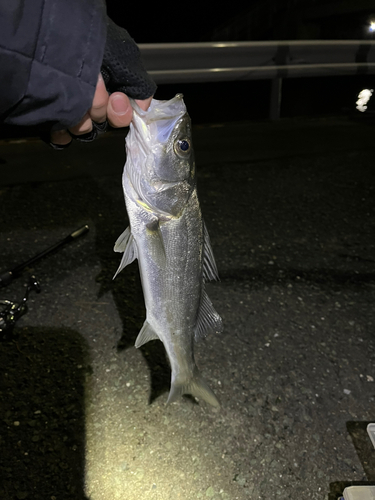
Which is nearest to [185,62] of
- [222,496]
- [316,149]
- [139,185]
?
[316,149]

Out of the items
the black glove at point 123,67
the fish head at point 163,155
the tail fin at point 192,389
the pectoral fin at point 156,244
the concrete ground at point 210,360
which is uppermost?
the black glove at point 123,67

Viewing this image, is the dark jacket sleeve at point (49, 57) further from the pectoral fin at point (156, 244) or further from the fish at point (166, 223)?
the pectoral fin at point (156, 244)

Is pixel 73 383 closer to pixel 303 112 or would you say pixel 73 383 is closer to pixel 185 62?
pixel 185 62

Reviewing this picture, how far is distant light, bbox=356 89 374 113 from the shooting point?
7.97 m

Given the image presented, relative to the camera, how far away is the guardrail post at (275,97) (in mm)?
6988

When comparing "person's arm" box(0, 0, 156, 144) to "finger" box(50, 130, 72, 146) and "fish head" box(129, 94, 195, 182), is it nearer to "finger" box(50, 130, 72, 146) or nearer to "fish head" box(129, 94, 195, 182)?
"fish head" box(129, 94, 195, 182)

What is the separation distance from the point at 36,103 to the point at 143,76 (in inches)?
18.1

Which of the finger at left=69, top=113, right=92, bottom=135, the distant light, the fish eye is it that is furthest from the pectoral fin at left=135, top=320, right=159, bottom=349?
the distant light

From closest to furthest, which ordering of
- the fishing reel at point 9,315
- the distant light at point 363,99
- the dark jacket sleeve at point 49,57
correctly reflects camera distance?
the dark jacket sleeve at point 49,57
the fishing reel at point 9,315
the distant light at point 363,99

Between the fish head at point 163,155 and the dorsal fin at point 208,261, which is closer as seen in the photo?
the fish head at point 163,155

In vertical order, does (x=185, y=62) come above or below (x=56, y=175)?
above

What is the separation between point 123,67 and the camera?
1.67 meters

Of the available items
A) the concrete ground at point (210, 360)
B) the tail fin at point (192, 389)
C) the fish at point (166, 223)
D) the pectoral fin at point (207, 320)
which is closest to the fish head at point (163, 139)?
the fish at point (166, 223)

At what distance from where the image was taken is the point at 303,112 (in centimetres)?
920
